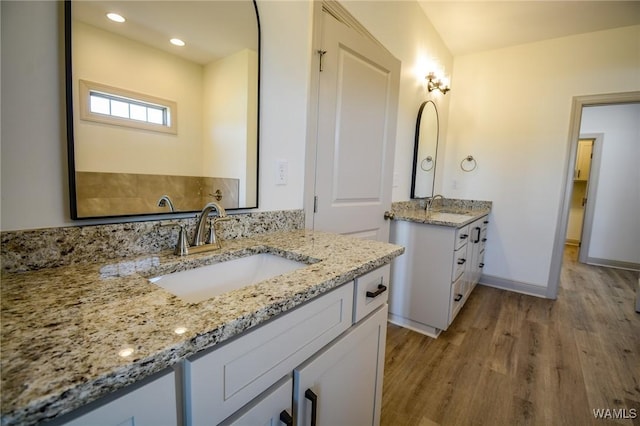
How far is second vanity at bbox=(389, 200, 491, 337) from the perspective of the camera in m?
2.05

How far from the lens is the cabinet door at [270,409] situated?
581mm

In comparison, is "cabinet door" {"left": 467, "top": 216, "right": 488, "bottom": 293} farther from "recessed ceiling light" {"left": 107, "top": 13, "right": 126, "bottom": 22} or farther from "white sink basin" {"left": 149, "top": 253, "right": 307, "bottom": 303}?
"recessed ceiling light" {"left": 107, "top": 13, "right": 126, "bottom": 22}

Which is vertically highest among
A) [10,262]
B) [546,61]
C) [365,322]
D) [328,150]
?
[546,61]

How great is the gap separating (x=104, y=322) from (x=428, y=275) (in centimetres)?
205

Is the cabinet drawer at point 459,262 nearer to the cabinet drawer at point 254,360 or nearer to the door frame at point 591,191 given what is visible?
the cabinet drawer at point 254,360

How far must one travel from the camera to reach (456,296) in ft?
7.23

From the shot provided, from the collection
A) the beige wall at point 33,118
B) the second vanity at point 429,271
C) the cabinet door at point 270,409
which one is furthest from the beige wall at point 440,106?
the cabinet door at point 270,409

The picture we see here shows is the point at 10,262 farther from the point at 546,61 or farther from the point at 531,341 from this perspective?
the point at 546,61

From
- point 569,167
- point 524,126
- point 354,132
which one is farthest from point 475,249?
point 354,132

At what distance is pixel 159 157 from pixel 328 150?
0.86 m

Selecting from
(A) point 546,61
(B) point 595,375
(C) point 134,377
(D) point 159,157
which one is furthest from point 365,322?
(A) point 546,61

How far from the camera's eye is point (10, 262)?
2.13ft

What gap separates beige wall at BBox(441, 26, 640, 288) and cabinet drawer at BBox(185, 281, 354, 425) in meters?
3.08

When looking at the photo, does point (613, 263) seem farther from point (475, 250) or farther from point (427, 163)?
point (427, 163)
